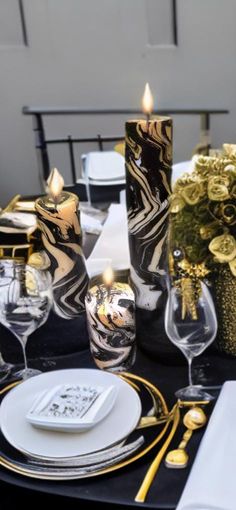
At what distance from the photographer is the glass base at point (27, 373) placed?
34.2 inches

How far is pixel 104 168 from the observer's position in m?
1.93

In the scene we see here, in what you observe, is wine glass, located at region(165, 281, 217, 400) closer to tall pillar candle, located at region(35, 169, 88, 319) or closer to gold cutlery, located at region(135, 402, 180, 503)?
gold cutlery, located at region(135, 402, 180, 503)

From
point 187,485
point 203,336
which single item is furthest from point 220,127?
point 187,485

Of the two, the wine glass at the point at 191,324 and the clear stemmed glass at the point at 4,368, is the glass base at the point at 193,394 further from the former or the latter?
the clear stemmed glass at the point at 4,368

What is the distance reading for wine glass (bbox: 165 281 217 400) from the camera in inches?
31.6

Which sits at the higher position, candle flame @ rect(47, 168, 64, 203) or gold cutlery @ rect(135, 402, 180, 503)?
candle flame @ rect(47, 168, 64, 203)

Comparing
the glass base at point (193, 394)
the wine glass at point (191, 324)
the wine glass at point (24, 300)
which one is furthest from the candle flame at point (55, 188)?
the glass base at point (193, 394)

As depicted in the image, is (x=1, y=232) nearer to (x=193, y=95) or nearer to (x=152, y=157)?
(x=152, y=157)

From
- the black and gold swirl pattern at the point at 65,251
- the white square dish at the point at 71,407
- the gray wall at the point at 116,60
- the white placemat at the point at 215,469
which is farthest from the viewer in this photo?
the gray wall at the point at 116,60

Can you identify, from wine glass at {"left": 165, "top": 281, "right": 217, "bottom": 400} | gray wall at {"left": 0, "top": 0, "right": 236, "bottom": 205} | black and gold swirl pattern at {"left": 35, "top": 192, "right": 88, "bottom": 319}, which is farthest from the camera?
gray wall at {"left": 0, "top": 0, "right": 236, "bottom": 205}

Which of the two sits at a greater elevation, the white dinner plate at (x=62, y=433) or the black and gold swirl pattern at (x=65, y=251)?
the black and gold swirl pattern at (x=65, y=251)

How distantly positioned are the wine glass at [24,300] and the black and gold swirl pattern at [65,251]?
0.15ft

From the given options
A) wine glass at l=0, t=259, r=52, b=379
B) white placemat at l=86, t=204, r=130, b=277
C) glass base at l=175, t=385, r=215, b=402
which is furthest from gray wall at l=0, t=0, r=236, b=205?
glass base at l=175, t=385, r=215, b=402

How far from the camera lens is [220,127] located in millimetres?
3877
